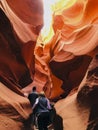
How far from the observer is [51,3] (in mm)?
11109

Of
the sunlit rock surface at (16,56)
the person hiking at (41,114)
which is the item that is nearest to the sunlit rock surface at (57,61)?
the sunlit rock surface at (16,56)

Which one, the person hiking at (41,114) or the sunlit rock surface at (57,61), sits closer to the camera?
the sunlit rock surface at (57,61)

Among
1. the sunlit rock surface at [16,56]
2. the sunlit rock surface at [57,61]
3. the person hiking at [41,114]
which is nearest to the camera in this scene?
the sunlit rock surface at [16,56]

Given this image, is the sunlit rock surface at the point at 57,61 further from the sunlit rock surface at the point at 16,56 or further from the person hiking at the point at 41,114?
the person hiking at the point at 41,114

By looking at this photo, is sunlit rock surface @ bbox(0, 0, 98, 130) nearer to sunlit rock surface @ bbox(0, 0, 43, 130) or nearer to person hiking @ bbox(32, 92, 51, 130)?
sunlit rock surface @ bbox(0, 0, 43, 130)

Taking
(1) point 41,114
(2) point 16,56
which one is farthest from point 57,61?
(2) point 16,56

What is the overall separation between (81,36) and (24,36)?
5.75 ft

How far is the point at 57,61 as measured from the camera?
7.00 m

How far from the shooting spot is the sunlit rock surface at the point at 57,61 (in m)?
3.78

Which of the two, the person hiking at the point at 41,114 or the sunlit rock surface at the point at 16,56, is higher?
the sunlit rock surface at the point at 16,56

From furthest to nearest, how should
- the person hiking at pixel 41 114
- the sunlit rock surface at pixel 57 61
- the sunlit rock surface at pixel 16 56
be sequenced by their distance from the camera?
the person hiking at pixel 41 114
the sunlit rock surface at pixel 57 61
the sunlit rock surface at pixel 16 56

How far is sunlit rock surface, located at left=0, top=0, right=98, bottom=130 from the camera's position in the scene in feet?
12.4

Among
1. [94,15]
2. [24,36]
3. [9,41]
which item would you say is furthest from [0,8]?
[94,15]

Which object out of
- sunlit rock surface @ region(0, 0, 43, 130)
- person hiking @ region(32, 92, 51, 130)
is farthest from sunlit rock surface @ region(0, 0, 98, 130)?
person hiking @ region(32, 92, 51, 130)
